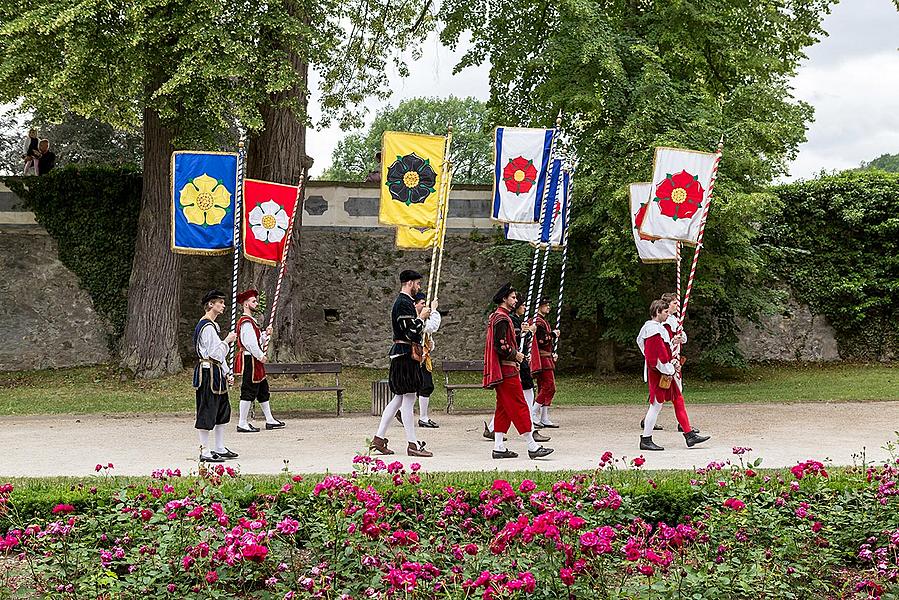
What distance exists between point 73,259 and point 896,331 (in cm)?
1745

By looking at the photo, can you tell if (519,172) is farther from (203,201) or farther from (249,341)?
(249,341)

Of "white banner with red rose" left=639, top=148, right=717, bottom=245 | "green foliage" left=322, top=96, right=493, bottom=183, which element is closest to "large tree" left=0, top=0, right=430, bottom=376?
"white banner with red rose" left=639, top=148, right=717, bottom=245

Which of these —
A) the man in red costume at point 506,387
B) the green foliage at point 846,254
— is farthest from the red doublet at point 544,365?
the green foliage at point 846,254

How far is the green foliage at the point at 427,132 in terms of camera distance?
51750 millimetres

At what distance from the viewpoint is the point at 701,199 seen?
481 inches

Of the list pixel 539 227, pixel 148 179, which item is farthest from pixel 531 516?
pixel 148 179

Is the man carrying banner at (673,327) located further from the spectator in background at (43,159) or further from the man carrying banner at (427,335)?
the spectator in background at (43,159)

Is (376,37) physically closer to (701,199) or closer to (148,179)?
(148,179)

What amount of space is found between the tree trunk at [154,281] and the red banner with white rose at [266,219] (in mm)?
5626

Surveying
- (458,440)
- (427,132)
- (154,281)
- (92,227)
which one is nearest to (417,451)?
(458,440)

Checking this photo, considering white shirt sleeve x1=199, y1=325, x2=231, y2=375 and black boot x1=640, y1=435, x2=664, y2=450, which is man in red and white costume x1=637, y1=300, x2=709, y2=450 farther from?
white shirt sleeve x1=199, y1=325, x2=231, y2=375

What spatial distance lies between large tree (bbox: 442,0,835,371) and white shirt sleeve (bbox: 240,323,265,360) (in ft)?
21.4

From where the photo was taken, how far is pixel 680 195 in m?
Answer: 12.2

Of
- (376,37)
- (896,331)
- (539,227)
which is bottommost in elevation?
(896,331)
